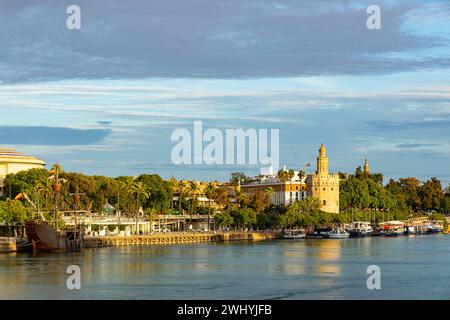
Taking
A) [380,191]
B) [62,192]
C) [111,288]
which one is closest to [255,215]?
[62,192]

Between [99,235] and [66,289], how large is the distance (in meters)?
55.5

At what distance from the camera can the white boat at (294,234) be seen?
458ft

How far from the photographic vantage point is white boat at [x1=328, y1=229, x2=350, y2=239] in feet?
467

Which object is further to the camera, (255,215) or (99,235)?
(255,215)

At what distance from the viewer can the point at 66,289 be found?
55156mm

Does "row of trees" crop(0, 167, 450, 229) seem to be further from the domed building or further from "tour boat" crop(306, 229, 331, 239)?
the domed building

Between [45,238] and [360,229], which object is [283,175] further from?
[45,238]

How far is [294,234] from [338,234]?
6.79 m

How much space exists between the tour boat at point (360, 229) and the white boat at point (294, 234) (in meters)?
10.0

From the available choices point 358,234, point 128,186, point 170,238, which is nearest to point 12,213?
point 170,238

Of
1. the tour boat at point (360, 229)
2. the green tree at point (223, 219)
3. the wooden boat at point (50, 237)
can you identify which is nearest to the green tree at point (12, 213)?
the wooden boat at point (50, 237)

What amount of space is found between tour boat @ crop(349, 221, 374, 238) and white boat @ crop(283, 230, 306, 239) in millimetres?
10034

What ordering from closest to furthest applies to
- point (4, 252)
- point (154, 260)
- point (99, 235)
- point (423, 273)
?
point (423, 273), point (154, 260), point (4, 252), point (99, 235)
